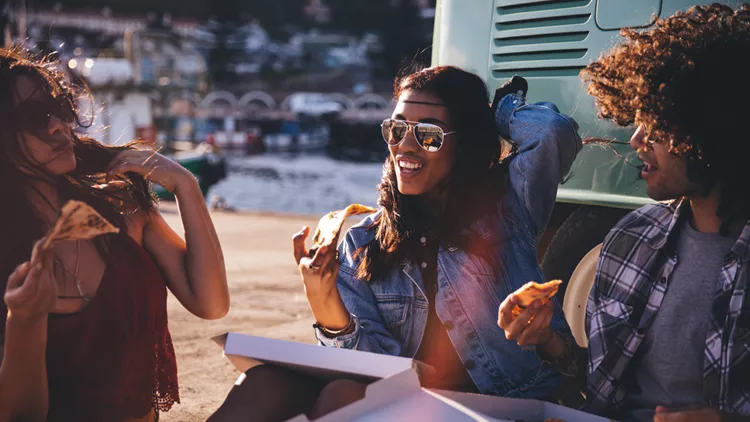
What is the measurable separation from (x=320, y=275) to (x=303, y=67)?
94.2 m

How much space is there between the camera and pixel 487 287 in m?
2.64

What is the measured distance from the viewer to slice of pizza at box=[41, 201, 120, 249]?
5.55ft

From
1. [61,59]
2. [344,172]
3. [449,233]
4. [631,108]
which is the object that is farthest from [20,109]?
[344,172]

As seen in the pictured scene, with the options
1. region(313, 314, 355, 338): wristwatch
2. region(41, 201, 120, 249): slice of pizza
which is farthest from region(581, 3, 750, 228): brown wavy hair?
region(41, 201, 120, 249): slice of pizza

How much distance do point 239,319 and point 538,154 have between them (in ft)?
12.3

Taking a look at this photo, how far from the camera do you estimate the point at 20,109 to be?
2.19 metres

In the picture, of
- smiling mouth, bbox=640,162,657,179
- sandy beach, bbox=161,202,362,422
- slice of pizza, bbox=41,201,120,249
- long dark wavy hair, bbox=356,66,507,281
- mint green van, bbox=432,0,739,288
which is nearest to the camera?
slice of pizza, bbox=41,201,120,249

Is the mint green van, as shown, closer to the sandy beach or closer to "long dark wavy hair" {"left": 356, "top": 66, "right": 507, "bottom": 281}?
"long dark wavy hair" {"left": 356, "top": 66, "right": 507, "bottom": 281}

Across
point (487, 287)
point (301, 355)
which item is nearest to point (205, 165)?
point (487, 287)

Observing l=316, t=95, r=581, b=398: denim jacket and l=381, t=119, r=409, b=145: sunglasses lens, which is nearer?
l=316, t=95, r=581, b=398: denim jacket

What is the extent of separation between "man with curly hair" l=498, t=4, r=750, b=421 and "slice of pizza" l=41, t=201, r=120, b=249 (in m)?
0.96

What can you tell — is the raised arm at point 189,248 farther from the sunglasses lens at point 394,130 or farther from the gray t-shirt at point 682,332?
the gray t-shirt at point 682,332

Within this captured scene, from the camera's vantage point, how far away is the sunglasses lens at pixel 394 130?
9.00 ft

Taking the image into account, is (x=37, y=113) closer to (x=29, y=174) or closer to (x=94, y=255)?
(x=29, y=174)
